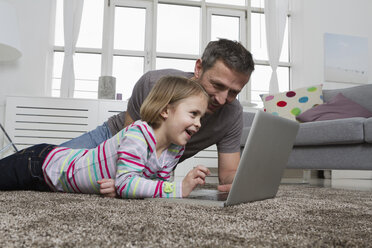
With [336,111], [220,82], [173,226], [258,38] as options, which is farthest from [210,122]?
[258,38]

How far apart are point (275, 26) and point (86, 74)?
2372mm

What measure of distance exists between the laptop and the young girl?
0.08 metres

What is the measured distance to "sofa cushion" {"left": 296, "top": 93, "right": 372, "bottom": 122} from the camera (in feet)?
8.53

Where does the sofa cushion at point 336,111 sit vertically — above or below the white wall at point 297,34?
below

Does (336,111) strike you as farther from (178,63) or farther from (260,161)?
(178,63)

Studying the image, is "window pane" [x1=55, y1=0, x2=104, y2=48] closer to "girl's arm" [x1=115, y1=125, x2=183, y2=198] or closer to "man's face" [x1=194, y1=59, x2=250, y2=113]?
"man's face" [x1=194, y1=59, x2=250, y2=113]

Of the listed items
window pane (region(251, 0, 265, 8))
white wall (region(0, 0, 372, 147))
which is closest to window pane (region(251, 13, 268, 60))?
window pane (region(251, 0, 265, 8))

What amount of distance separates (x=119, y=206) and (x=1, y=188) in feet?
2.07

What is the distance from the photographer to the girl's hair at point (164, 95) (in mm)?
1069

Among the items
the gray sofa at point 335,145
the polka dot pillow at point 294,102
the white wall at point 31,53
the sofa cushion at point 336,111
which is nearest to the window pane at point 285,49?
the polka dot pillow at point 294,102

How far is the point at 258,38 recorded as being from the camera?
441cm

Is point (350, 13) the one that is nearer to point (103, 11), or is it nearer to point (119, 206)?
point (103, 11)

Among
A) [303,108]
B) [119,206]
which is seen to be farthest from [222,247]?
[303,108]

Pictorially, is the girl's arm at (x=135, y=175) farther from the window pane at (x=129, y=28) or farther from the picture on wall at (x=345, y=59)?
the picture on wall at (x=345, y=59)
